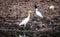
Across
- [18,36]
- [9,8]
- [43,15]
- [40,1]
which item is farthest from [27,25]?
[40,1]

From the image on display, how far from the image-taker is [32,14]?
5.09 meters

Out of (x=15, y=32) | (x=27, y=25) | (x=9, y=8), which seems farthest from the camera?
(x=9, y=8)

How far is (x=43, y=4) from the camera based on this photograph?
18.4ft

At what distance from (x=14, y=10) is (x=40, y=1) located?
79 cm

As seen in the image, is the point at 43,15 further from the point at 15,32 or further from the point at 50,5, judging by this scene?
the point at 15,32

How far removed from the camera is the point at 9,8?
5414 mm

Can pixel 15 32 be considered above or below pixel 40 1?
above

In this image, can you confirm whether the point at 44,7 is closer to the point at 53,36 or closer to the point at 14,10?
the point at 14,10

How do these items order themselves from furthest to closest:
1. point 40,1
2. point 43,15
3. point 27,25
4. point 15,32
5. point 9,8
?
point 40,1 < point 9,8 < point 43,15 < point 27,25 < point 15,32

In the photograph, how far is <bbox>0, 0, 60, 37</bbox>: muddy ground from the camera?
13.5ft

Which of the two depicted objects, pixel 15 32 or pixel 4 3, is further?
pixel 4 3

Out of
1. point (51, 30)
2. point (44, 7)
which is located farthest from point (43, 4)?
point (51, 30)

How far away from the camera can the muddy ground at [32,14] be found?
13.5ft

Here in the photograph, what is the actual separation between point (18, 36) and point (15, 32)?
187 millimetres
